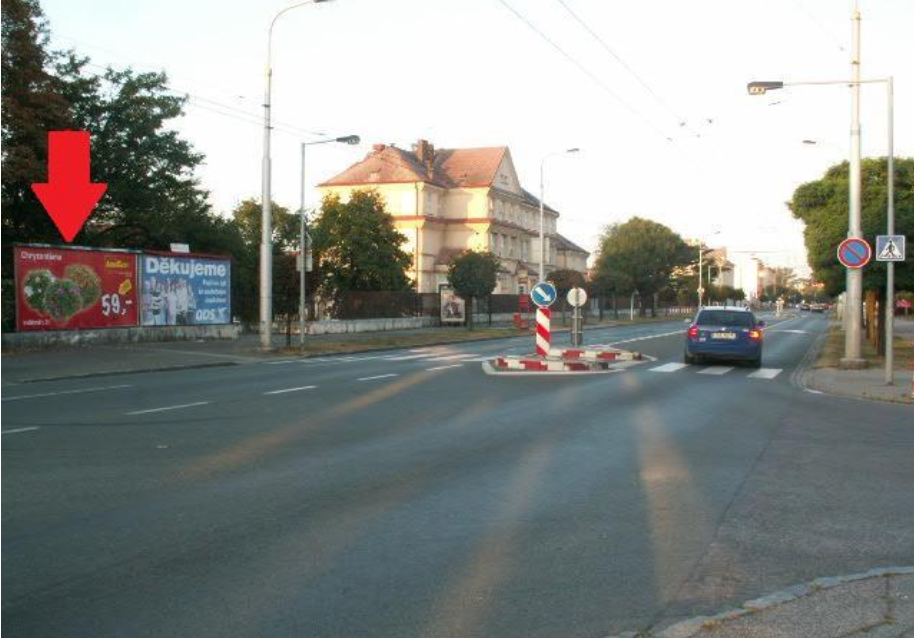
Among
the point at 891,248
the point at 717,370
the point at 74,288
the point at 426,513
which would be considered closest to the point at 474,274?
the point at 74,288

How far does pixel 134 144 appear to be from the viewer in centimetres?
3703

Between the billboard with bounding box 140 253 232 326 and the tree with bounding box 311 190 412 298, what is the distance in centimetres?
2294

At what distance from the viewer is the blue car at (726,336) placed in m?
23.1

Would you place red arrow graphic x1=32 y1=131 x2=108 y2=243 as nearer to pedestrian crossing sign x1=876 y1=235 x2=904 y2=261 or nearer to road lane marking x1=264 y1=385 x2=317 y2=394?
road lane marking x1=264 y1=385 x2=317 y2=394

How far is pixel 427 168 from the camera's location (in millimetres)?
78812

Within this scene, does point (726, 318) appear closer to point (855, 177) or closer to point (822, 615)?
point (855, 177)

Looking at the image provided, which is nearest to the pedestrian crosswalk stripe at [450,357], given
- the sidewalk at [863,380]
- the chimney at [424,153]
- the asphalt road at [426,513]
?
the sidewalk at [863,380]

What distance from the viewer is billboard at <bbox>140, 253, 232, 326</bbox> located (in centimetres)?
2967

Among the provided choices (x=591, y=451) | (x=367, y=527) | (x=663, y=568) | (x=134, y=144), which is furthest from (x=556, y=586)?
(x=134, y=144)

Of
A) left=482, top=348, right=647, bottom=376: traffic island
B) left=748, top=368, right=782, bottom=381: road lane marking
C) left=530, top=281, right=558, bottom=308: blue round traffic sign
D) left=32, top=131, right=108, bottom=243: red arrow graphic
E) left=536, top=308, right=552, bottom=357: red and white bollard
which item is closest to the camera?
left=32, top=131, right=108, bottom=243: red arrow graphic

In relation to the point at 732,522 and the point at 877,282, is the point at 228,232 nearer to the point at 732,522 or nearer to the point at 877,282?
the point at 877,282

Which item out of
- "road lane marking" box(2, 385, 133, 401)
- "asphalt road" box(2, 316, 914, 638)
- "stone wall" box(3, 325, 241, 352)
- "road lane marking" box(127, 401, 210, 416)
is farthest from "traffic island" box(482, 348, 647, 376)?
"stone wall" box(3, 325, 241, 352)

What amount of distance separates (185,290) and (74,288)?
16.0ft

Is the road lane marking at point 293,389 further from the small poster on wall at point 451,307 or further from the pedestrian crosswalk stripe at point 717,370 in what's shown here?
the small poster on wall at point 451,307
